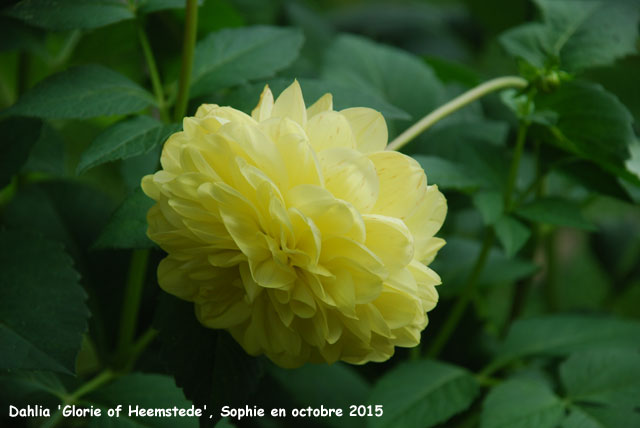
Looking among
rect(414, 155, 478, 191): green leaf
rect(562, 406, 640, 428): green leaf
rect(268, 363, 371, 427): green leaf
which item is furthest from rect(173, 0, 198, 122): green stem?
rect(562, 406, 640, 428): green leaf

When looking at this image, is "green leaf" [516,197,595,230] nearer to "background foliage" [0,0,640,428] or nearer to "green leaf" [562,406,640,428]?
"background foliage" [0,0,640,428]

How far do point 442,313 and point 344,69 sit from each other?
38 cm

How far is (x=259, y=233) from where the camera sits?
435mm

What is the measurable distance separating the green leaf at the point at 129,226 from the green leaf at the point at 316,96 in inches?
5.1

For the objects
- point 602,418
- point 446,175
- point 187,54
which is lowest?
point 602,418

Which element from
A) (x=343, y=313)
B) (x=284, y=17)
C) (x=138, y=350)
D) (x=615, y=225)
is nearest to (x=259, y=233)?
(x=343, y=313)

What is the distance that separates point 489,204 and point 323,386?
328 mm

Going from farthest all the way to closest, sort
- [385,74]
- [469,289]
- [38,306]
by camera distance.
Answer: [385,74] < [469,289] < [38,306]

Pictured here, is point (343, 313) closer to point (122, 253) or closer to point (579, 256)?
point (122, 253)

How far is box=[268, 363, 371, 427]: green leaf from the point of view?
2.56 feet

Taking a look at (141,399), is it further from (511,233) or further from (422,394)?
(511,233)

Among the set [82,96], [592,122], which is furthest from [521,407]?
[82,96]

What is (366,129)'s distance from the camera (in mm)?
478

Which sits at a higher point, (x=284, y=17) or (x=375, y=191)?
(x=284, y=17)
